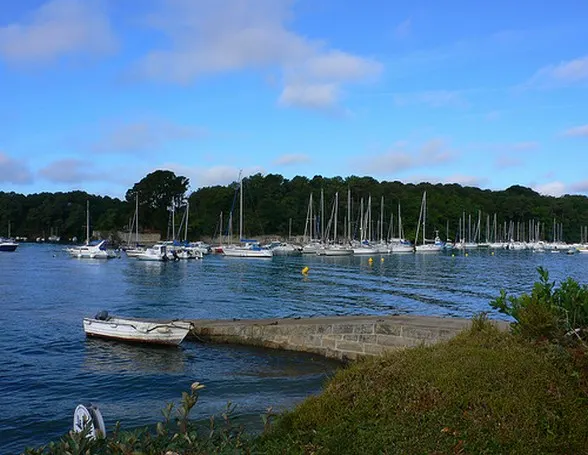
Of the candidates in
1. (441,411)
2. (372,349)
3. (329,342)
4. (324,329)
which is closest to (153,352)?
(324,329)

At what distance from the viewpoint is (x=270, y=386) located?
1480cm

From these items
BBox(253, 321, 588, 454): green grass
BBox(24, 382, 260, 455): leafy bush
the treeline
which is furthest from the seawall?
the treeline

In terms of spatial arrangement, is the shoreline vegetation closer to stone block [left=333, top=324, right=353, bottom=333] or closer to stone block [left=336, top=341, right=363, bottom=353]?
stone block [left=336, top=341, right=363, bottom=353]

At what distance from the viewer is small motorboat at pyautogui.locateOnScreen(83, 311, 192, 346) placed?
19.6m

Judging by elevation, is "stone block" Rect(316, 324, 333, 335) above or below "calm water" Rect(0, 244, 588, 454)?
above

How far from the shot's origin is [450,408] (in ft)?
24.2

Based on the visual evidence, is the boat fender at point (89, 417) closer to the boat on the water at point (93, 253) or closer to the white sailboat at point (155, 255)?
the white sailboat at point (155, 255)

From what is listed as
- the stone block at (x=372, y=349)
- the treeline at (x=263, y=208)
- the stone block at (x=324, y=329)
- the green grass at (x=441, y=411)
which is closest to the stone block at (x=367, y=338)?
the stone block at (x=372, y=349)

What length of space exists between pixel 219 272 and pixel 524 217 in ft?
478

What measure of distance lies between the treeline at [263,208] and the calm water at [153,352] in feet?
276

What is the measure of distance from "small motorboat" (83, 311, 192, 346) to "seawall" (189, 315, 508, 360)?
1.02 metres

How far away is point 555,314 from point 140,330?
14872 mm

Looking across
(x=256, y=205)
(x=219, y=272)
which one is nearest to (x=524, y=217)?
(x=256, y=205)

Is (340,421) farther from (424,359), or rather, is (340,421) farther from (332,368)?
(332,368)
